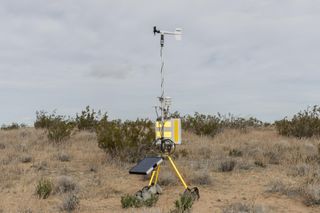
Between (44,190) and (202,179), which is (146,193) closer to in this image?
(202,179)

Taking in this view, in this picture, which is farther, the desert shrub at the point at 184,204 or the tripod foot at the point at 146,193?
the tripod foot at the point at 146,193

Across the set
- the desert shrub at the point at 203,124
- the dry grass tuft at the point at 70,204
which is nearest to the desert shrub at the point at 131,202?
the dry grass tuft at the point at 70,204

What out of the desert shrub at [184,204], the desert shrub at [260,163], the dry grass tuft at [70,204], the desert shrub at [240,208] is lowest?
the dry grass tuft at [70,204]

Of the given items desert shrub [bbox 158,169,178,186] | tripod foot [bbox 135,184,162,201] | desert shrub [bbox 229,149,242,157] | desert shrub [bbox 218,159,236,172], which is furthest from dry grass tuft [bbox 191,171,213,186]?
desert shrub [bbox 229,149,242,157]

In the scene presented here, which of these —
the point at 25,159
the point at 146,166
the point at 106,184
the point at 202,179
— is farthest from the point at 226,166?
the point at 25,159

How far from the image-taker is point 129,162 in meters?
11.1

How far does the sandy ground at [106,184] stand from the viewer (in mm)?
7223

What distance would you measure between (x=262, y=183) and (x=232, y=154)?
3.25m

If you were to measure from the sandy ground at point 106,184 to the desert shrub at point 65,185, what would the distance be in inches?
5.1

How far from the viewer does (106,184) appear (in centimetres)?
873

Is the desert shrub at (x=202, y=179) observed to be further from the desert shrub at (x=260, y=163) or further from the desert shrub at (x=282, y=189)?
the desert shrub at (x=260, y=163)

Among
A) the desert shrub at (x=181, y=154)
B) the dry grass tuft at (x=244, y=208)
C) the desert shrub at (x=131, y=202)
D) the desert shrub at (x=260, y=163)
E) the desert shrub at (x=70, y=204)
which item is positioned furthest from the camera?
the desert shrub at (x=181, y=154)

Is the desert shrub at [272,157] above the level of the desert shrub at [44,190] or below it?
above

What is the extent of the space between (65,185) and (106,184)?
862 millimetres
